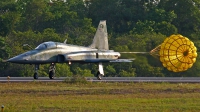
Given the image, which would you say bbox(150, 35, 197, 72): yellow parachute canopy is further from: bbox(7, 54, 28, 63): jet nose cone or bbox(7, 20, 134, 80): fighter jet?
bbox(7, 54, 28, 63): jet nose cone

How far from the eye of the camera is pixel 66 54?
1603 inches

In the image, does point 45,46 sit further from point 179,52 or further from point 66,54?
point 179,52

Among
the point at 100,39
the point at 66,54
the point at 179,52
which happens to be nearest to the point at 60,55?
the point at 66,54

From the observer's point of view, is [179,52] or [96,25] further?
[96,25]

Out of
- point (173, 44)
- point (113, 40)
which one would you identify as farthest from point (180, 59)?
point (113, 40)

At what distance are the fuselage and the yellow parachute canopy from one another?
3425 millimetres

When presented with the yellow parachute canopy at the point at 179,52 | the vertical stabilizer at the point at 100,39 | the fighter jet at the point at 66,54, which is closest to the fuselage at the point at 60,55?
the fighter jet at the point at 66,54

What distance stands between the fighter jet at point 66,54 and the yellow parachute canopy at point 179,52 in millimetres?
3416

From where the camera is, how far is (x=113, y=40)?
65.2 m

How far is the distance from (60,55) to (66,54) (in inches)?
13.6

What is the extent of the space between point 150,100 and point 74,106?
3902mm

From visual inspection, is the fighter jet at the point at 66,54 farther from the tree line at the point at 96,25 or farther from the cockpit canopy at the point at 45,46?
the tree line at the point at 96,25

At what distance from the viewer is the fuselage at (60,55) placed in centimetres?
3904

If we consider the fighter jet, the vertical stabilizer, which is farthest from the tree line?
the fighter jet
